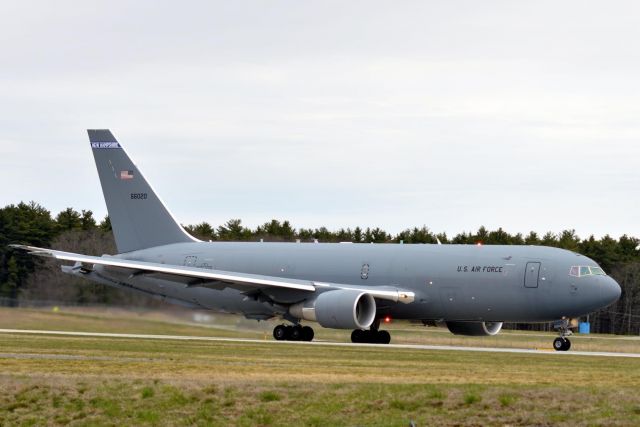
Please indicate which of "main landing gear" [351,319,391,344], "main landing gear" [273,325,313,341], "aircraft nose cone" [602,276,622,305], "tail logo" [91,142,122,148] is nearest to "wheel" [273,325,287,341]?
"main landing gear" [273,325,313,341]

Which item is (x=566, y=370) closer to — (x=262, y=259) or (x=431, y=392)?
(x=431, y=392)

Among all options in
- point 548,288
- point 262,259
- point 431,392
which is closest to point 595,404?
point 431,392

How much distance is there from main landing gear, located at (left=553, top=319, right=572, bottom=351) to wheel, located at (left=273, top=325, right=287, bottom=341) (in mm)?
10763

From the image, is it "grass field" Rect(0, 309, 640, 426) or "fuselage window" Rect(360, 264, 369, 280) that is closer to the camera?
"grass field" Rect(0, 309, 640, 426)

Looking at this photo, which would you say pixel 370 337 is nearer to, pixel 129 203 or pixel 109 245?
pixel 129 203

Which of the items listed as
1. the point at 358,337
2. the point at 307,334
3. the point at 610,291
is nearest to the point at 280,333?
the point at 307,334

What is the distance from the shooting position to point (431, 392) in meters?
Result: 25.5

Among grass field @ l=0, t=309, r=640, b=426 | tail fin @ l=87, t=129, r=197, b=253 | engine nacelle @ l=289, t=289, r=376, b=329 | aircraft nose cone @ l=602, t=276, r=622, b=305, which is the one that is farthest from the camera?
tail fin @ l=87, t=129, r=197, b=253

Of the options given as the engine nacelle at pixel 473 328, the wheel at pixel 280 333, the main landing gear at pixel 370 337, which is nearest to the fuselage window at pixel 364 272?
the main landing gear at pixel 370 337

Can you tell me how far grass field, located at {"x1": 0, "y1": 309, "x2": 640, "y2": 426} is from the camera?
2400 cm

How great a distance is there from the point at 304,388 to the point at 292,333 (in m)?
26.3

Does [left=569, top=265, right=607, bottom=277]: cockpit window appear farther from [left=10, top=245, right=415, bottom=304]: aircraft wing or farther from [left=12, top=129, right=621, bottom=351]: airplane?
[left=10, top=245, right=415, bottom=304]: aircraft wing

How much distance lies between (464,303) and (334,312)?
512 centimetres

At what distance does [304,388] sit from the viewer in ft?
86.7
